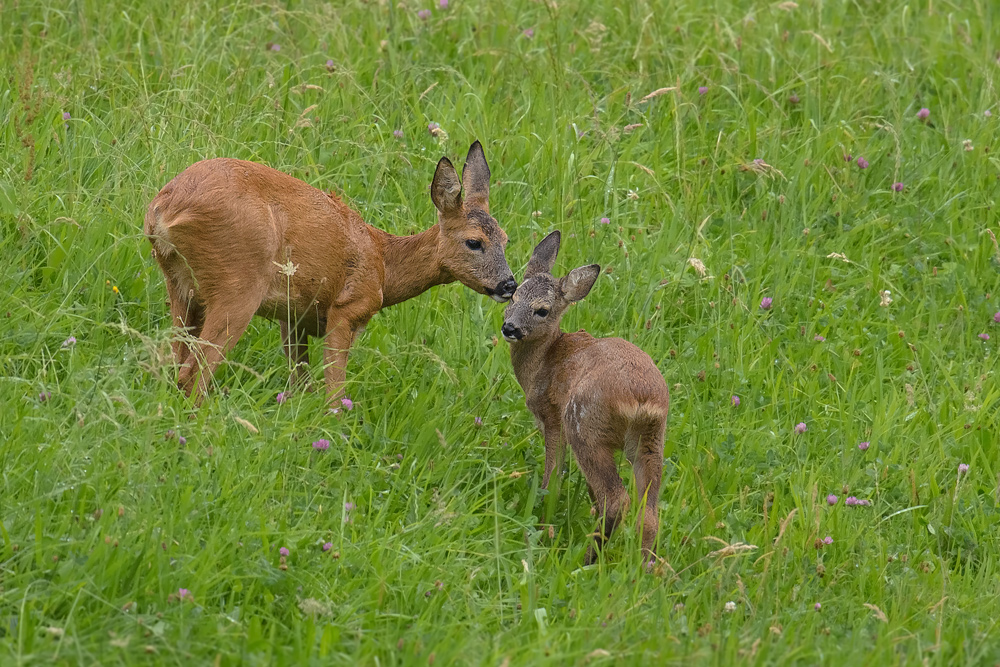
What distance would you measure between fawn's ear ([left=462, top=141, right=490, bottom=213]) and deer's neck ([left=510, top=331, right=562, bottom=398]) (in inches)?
32.1

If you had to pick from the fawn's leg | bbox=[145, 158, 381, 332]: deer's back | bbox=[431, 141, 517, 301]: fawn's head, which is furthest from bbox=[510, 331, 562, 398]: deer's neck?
bbox=[145, 158, 381, 332]: deer's back

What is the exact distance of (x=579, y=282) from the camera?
5883 millimetres

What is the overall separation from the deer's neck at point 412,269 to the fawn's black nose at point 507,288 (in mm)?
286

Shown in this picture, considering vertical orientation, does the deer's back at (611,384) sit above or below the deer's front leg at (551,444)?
above

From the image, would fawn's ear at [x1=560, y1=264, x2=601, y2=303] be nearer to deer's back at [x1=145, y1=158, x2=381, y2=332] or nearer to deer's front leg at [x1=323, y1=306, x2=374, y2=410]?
deer's front leg at [x1=323, y1=306, x2=374, y2=410]

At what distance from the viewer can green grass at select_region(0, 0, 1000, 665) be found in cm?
411

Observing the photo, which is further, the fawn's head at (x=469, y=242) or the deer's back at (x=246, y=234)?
the fawn's head at (x=469, y=242)

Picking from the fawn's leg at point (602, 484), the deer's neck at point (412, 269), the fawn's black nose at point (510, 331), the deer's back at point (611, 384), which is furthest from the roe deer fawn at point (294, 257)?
the fawn's leg at point (602, 484)

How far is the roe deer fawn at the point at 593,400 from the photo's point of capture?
5.13 meters

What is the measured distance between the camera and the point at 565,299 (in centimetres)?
595

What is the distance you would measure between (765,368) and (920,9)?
4516 mm

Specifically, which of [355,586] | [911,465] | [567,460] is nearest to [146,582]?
[355,586]

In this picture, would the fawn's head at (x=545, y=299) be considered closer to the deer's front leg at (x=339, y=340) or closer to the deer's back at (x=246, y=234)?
the deer's front leg at (x=339, y=340)

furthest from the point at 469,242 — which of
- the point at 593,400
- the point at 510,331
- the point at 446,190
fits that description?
the point at 593,400
